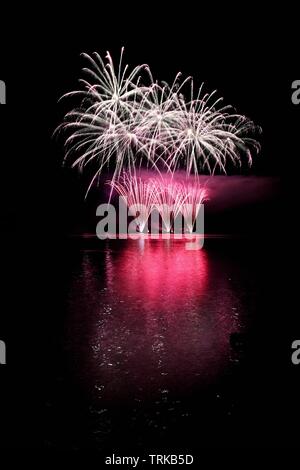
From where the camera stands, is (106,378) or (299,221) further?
(299,221)

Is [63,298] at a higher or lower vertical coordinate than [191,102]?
lower

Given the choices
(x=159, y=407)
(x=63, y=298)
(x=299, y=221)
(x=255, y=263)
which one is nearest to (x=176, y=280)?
(x=63, y=298)

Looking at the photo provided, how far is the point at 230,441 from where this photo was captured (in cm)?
480

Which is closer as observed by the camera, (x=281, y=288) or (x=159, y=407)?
(x=159, y=407)

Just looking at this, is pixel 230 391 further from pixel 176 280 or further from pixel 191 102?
pixel 191 102

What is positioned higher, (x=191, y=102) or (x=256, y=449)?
(x=191, y=102)

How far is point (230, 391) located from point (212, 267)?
13.8 metres

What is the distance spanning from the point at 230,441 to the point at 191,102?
61.5 ft

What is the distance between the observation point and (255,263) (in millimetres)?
21344

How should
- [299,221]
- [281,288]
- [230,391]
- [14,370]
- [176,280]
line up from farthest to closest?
[299,221]
[176,280]
[281,288]
[14,370]
[230,391]

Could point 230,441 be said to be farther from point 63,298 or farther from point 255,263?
point 255,263
